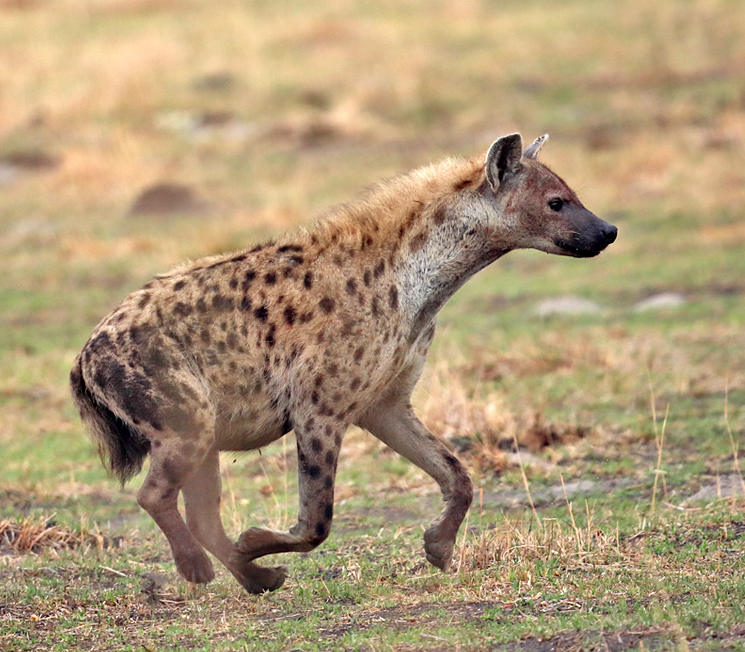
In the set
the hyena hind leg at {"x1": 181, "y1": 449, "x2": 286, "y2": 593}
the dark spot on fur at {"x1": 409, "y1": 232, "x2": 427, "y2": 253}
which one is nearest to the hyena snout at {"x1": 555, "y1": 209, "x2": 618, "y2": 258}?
the dark spot on fur at {"x1": 409, "y1": 232, "x2": 427, "y2": 253}

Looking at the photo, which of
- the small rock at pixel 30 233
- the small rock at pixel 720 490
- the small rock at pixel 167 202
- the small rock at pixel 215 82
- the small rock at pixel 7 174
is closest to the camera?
the small rock at pixel 720 490

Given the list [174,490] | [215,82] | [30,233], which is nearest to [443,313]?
[30,233]

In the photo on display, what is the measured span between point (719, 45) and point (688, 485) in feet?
42.5

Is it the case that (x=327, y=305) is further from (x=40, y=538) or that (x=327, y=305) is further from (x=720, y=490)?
(x=720, y=490)

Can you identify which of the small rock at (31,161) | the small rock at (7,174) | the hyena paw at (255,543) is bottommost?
the hyena paw at (255,543)

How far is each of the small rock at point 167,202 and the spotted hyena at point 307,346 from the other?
343 inches

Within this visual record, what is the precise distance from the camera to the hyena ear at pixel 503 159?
480 centimetres

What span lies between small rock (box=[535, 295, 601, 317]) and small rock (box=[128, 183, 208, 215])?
4.69 metres

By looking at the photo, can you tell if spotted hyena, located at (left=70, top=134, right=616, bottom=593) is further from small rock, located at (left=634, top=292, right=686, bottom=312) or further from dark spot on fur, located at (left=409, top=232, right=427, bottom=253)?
small rock, located at (left=634, top=292, right=686, bottom=312)

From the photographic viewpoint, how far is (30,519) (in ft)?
18.4

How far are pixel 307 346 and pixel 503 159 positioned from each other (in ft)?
3.19

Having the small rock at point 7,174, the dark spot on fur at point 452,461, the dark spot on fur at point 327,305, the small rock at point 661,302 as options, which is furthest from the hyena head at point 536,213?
the small rock at point 7,174

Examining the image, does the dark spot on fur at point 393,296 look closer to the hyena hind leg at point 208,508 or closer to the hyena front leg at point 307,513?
the hyena front leg at point 307,513

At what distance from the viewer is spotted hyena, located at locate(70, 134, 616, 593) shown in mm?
4605
